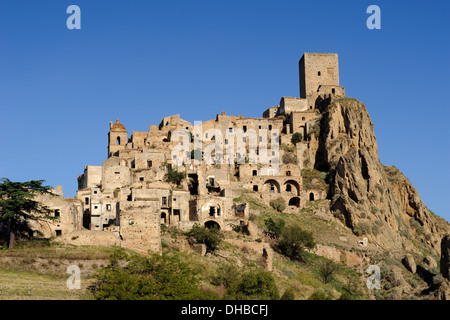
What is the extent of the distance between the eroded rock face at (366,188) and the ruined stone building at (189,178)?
10.3 ft

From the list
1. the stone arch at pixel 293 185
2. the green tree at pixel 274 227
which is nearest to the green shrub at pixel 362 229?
the stone arch at pixel 293 185

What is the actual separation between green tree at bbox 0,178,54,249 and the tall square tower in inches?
2248

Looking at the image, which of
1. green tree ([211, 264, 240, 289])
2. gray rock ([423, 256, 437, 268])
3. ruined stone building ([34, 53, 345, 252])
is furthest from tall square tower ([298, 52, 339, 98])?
green tree ([211, 264, 240, 289])

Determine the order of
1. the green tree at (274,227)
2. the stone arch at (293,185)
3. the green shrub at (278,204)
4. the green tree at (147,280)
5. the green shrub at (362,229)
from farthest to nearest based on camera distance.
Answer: the stone arch at (293,185) → the green shrub at (278,204) → the green shrub at (362,229) → the green tree at (274,227) → the green tree at (147,280)

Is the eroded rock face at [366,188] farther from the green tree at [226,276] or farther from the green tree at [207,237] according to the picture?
the green tree at [226,276]

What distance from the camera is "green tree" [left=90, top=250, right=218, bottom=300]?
49281 millimetres

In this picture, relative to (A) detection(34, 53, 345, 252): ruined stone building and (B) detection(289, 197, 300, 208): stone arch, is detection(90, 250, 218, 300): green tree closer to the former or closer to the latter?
(A) detection(34, 53, 345, 252): ruined stone building

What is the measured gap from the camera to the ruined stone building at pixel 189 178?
61438 mm

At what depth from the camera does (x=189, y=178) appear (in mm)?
82125

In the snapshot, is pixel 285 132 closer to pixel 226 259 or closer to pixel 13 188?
pixel 226 259

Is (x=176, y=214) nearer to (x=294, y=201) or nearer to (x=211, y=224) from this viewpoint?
(x=211, y=224)

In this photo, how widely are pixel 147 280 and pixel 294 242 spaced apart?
76.1ft

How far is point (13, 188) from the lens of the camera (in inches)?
2345
